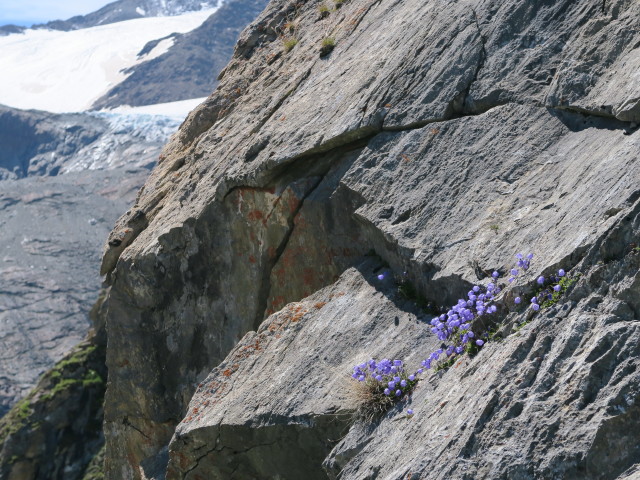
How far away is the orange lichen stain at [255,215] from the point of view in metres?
11.6

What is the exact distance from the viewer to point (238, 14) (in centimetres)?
17075

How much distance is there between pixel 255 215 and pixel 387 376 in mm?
4224

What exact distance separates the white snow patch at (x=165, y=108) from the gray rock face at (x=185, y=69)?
8.99 feet

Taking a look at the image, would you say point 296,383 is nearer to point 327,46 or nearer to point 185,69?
point 327,46

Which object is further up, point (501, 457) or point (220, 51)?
point (220, 51)

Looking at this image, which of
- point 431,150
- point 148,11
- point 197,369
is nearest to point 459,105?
point 431,150

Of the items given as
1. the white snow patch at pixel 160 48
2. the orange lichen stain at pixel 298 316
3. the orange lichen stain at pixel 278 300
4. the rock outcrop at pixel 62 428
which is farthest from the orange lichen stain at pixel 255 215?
the white snow patch at pixel 160 48

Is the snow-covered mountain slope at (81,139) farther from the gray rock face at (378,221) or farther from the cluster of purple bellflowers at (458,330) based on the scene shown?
the cluster of purple bellflowers at (458,330)

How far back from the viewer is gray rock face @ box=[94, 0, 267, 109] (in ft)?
454

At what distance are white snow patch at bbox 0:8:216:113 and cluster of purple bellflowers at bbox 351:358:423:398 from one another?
141 metres

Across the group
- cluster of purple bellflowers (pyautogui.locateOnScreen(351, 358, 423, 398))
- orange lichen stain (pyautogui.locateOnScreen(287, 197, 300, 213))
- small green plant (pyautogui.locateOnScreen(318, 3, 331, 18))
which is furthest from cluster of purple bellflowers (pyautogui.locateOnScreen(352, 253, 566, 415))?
small green plant (pyautogui.locateOnScreen(318, 3, 331, 18))

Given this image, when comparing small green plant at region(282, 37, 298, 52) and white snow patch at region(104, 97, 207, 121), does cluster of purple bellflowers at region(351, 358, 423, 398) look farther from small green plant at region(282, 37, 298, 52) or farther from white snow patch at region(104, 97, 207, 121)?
white snow patch at region(104, 97, 207, 121)

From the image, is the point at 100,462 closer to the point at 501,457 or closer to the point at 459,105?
the point at 459,105

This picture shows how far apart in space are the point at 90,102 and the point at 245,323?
138m
